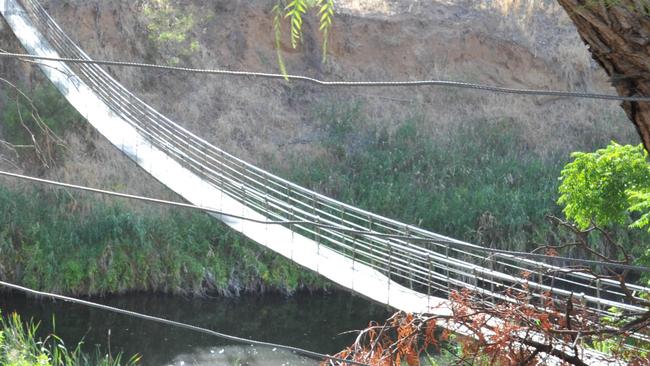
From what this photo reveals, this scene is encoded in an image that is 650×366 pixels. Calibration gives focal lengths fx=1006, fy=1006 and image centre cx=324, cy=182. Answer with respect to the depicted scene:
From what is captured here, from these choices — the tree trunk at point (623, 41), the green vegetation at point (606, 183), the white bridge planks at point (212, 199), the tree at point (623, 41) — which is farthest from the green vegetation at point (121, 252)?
the tree trunk at point (623, 41)

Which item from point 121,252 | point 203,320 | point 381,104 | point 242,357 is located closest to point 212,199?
point 242,357

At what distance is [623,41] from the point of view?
2.52 m

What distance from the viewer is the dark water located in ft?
32.2

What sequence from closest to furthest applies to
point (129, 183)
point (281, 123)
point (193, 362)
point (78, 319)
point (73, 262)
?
point (193, 362) → point (78, 319) → point (73, 262) → point (129, 183) → point (281, 123)

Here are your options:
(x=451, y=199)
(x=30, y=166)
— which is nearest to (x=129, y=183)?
(x=30, y=166)

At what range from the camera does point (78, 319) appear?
34.6 feet

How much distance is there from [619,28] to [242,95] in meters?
13.2

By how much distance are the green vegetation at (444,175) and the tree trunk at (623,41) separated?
10.1 m

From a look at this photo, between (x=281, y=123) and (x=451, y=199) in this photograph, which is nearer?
(x=451, y=199)

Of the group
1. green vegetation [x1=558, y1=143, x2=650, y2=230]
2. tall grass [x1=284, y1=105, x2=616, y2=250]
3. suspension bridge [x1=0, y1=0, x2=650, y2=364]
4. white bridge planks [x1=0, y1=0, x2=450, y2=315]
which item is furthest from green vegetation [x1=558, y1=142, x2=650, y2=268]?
tall grass [x1=284, y1=105, x2=616, y2=250]

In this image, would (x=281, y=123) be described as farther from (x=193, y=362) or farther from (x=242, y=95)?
(x=193, y=362)

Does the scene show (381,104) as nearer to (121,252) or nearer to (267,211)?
(121,252)

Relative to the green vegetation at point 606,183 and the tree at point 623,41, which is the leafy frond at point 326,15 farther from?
the green vegetation at point 606,183

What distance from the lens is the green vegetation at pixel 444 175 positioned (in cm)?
1284
